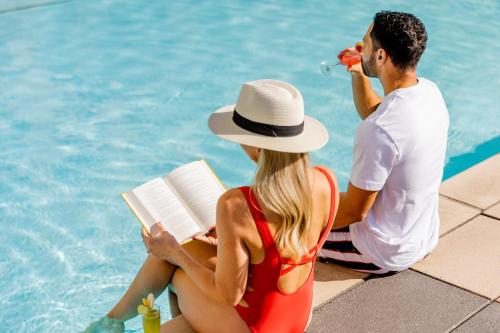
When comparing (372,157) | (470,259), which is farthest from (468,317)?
(372,157)

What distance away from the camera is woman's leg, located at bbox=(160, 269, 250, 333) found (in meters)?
3.07

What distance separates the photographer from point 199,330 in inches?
128

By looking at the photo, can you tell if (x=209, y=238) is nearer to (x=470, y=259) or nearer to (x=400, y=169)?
(x=400, y=169)

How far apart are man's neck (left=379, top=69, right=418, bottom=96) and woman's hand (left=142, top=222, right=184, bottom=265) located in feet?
3.77

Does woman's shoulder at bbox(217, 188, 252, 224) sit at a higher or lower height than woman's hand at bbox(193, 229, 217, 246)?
higher

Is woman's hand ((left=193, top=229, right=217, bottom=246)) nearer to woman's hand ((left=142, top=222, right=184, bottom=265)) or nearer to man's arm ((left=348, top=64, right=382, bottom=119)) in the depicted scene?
woman's hand ((left=142, top=222, right=184, bottom=265))

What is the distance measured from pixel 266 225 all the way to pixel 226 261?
0.19m

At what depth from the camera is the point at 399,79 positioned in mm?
3445

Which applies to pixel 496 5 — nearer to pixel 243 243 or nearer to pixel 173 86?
pixel 173 86

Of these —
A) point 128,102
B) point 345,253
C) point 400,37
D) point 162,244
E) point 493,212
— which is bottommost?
point 128,102

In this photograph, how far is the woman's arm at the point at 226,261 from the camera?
2762mm

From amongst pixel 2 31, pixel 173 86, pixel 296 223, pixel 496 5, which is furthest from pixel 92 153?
pixel 496 5

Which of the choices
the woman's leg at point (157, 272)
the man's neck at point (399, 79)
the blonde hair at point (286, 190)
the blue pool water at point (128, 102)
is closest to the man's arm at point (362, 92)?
the man's neck at point (399, 79)

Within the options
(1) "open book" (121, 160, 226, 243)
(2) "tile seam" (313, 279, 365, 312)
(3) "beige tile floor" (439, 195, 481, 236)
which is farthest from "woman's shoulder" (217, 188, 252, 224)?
(3) "beige tile floor" (439, 195, 481, 236)
